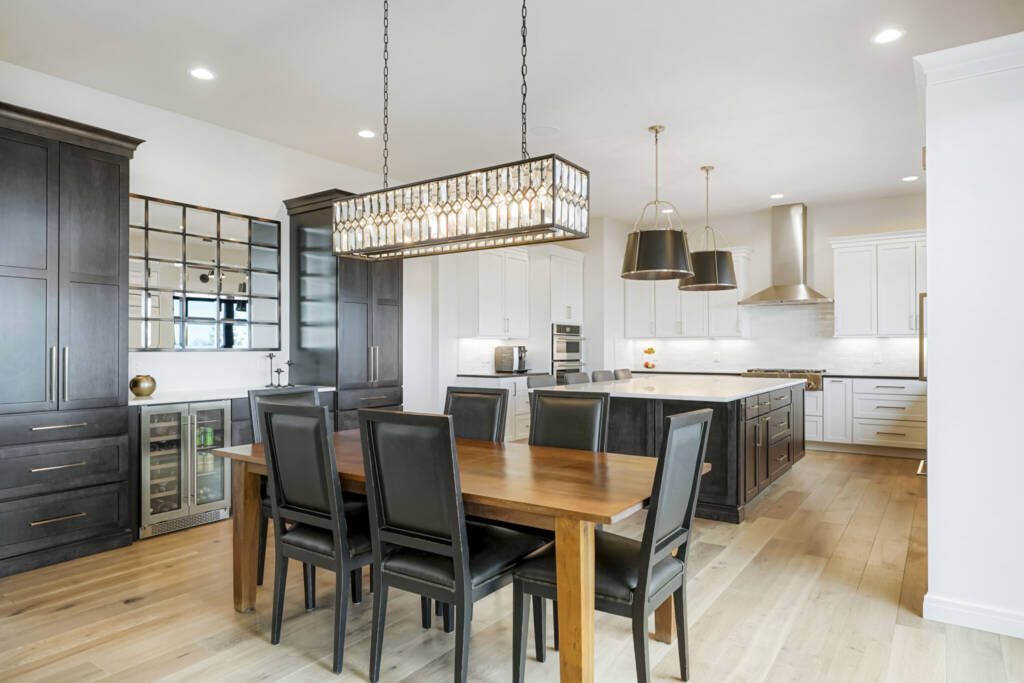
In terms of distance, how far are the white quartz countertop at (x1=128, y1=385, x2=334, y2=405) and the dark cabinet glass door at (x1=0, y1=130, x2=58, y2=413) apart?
54 centimetres

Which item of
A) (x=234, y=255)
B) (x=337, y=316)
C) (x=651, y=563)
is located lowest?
(x=651, y=563)

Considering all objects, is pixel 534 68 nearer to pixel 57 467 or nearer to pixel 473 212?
pixel 473 212

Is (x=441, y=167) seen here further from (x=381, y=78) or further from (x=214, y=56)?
(x=214, y=56)

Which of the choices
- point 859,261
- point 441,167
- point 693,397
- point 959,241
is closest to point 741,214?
point 859,261

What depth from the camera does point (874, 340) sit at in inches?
283

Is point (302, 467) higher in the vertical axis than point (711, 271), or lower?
lower

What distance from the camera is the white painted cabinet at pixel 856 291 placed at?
22.7ft

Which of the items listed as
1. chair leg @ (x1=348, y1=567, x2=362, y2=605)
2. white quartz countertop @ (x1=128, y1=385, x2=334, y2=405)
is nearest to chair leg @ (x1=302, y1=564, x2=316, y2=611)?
chair leg @ (x1=348, y1=567, x2=362, y2=605)

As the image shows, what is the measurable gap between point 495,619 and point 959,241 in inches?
103

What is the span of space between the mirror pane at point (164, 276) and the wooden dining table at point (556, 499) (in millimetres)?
2124

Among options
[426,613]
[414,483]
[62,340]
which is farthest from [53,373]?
[414,483]

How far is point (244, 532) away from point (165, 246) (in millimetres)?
2658

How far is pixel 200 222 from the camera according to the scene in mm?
4691

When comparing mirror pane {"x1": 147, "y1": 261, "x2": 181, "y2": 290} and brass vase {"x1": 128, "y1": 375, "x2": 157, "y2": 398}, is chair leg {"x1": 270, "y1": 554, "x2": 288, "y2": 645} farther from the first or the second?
mirror pane {"x1": 147, "y1": 261, "x2": 181, "y2": 290}
